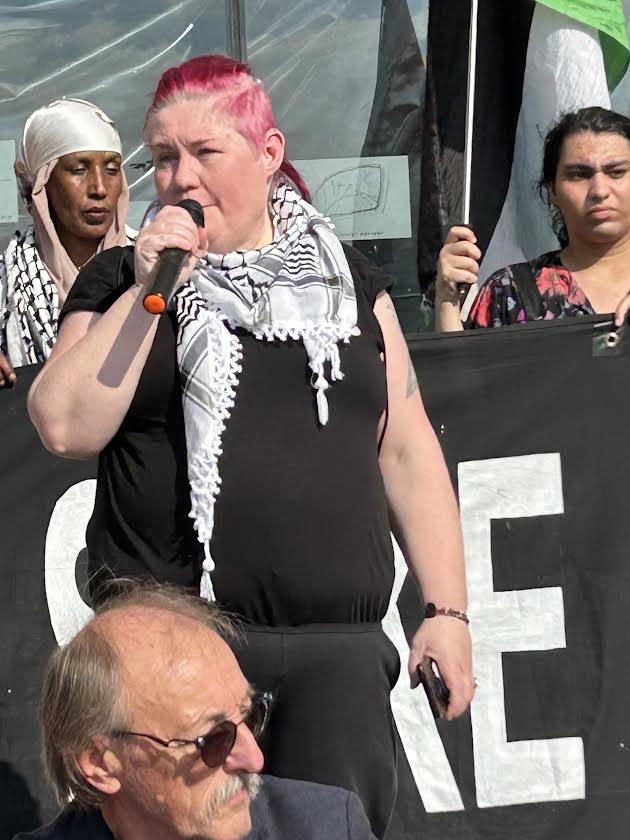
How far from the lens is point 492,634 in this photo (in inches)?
153

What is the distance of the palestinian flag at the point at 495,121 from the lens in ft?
17.5

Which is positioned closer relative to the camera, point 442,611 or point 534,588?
point 442,611

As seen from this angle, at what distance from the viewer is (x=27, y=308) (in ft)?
14.5

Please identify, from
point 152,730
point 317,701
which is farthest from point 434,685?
point 152,730

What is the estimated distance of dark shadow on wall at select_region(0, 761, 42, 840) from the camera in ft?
12.9

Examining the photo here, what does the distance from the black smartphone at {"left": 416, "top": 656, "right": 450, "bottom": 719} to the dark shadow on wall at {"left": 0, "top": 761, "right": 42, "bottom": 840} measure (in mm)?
1402

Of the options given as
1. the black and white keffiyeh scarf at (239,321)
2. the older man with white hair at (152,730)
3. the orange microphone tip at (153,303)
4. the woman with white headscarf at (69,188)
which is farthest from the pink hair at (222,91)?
the woman with white headscarf at (69,188)

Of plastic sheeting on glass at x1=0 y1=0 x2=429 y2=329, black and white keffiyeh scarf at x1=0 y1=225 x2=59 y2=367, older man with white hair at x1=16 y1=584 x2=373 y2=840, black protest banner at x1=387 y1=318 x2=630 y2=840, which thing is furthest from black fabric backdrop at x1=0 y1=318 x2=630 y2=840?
plastic sheeting on glass at x1=0 y1=0 x2=429 y2=329

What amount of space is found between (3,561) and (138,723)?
1.96 m

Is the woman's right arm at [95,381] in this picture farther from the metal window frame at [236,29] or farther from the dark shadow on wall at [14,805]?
the metal window frame at [236,29]

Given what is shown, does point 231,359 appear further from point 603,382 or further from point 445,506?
point 603,382

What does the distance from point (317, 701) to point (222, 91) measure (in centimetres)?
112

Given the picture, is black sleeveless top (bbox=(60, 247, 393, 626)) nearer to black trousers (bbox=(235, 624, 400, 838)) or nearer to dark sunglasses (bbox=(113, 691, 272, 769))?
black trousers (bbox=(235, 624, 400, 838))

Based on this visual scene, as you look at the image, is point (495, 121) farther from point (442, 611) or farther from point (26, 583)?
point (442, 611)
